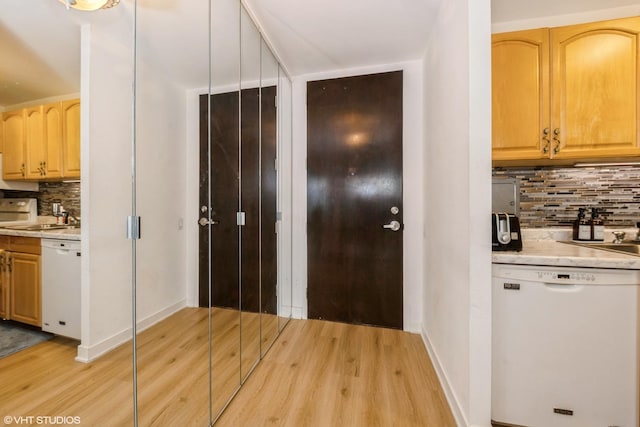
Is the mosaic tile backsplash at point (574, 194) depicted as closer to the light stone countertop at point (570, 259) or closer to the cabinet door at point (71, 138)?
the light stone countertop at point (570, 259)

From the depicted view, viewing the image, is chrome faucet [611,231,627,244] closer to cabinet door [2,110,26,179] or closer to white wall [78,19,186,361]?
white wall [78,19,186,361]

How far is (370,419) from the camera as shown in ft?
4.53

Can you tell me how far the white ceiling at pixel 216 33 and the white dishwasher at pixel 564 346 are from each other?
179 cm

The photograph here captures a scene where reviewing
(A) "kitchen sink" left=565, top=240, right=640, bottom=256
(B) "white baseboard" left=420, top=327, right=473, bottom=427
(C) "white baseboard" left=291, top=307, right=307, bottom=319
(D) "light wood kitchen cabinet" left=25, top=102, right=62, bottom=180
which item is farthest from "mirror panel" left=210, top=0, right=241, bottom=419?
(A) "kitchen sink" left=565, top=240, right=640, bottom=256

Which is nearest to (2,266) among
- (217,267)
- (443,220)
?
(217,267)

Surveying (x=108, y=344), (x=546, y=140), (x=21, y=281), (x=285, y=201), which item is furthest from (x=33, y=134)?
(x=546, y=140)

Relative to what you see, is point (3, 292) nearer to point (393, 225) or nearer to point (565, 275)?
point (565, 275)

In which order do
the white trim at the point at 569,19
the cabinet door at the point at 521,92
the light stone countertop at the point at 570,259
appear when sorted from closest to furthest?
the light stone countertop at the point at 570,259 → the cabinet door at the point at 521,92 → the white trim at the point at 569,19

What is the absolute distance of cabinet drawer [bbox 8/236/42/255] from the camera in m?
0.79

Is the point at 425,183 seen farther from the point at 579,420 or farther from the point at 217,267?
the point at 217,267

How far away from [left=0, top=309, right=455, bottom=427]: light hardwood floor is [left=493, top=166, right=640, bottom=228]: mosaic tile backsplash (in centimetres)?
140

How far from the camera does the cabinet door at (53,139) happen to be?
2.58ft

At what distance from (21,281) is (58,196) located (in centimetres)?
28

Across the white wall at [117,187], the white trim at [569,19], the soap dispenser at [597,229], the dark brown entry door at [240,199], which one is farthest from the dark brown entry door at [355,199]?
the white wall at [117,187]
